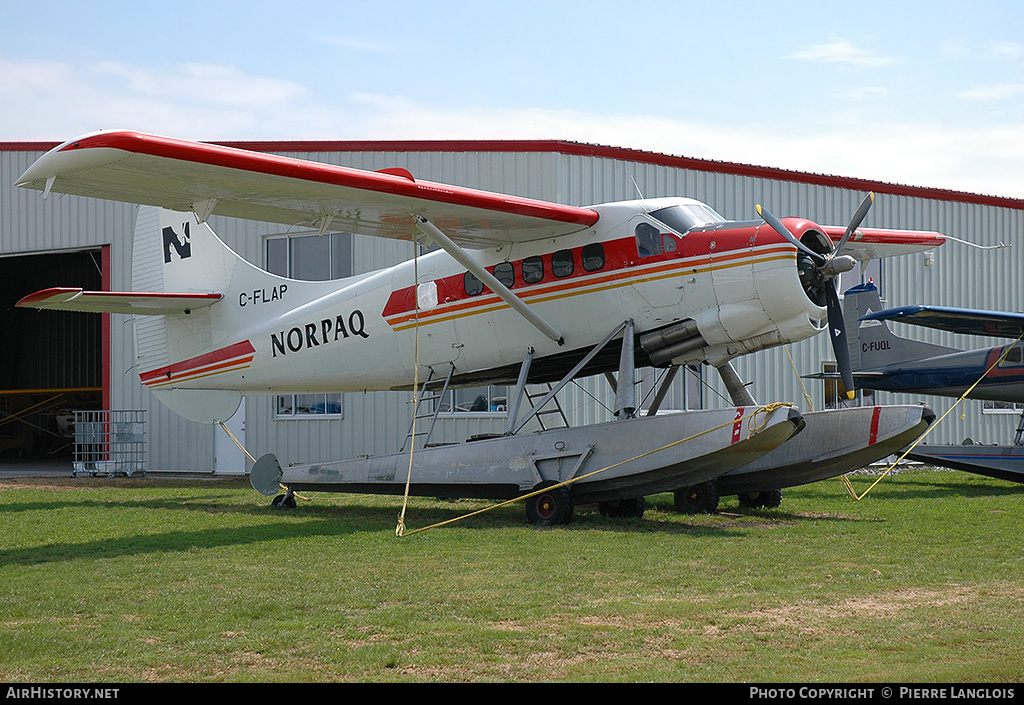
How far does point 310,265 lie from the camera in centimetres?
2050

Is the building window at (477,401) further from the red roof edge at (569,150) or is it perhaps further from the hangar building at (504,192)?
the red roof edge at (569,150)

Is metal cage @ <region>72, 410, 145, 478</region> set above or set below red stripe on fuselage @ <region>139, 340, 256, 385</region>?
below

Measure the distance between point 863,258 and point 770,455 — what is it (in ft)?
12.7

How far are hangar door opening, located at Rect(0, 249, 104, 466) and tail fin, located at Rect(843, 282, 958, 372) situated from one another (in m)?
24.5

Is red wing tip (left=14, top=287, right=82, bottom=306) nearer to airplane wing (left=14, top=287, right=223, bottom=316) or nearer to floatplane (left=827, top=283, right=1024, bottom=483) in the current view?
airplane wing (left=14, top=287, right=223, bottom=316)

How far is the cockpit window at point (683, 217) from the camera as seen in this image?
11.0m

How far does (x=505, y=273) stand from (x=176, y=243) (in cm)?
659

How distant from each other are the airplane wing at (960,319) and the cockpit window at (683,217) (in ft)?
18.1

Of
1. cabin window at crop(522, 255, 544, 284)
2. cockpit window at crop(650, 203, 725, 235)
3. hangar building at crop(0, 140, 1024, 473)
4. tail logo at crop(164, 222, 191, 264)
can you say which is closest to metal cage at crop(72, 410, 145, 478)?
hangar building at crop(0, 140, 1024, 473)

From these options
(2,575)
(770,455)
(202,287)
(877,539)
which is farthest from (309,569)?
(202,287)

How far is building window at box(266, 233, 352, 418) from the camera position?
2020 centimetres

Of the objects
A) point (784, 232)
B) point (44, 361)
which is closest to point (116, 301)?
point (784, 232)

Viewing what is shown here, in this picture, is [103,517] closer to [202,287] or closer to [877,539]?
[202,287]

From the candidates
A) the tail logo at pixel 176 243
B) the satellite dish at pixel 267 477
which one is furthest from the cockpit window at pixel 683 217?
the tail logo at pixel 176 243
